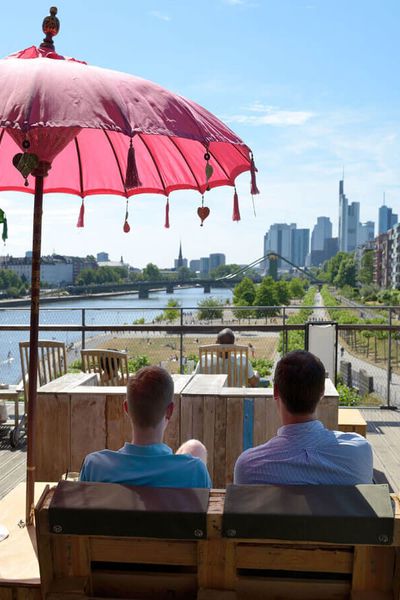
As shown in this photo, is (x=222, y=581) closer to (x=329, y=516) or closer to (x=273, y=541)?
(x=273, y=541)

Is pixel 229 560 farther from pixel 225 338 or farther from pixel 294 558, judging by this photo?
pixel 225 338

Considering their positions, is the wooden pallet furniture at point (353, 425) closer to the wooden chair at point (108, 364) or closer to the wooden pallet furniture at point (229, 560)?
the wooden chair at point (108, 364)

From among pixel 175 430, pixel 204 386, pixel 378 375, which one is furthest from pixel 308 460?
pixel 378 375

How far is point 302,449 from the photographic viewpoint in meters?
2.04

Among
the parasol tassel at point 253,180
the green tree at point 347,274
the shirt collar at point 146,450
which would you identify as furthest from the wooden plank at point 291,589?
the green tree at point 347,274

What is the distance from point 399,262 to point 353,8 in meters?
112

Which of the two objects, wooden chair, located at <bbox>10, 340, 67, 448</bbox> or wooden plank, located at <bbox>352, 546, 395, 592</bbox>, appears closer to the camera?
wooden plank, located at <bbox>352, 546, 395, 592</bbox>

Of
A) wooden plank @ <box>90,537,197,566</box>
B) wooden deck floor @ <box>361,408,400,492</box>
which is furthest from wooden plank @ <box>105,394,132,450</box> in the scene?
wooden plank @ <box>90,537,197,566</box>

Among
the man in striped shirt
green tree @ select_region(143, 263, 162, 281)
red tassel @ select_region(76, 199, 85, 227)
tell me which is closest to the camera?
the man in striped shirt

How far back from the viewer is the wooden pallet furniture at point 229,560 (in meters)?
1.49

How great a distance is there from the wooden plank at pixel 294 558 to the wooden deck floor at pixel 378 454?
3198mm

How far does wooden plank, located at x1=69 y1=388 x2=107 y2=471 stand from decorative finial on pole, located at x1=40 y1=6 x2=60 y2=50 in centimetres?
194

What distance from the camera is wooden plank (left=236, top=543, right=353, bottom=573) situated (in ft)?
5.00

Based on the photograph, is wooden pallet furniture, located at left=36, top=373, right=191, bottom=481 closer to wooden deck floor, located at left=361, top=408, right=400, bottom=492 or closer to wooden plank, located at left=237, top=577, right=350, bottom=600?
wooden deck floor, located at left=361, top=408, right=400, bottom=492
